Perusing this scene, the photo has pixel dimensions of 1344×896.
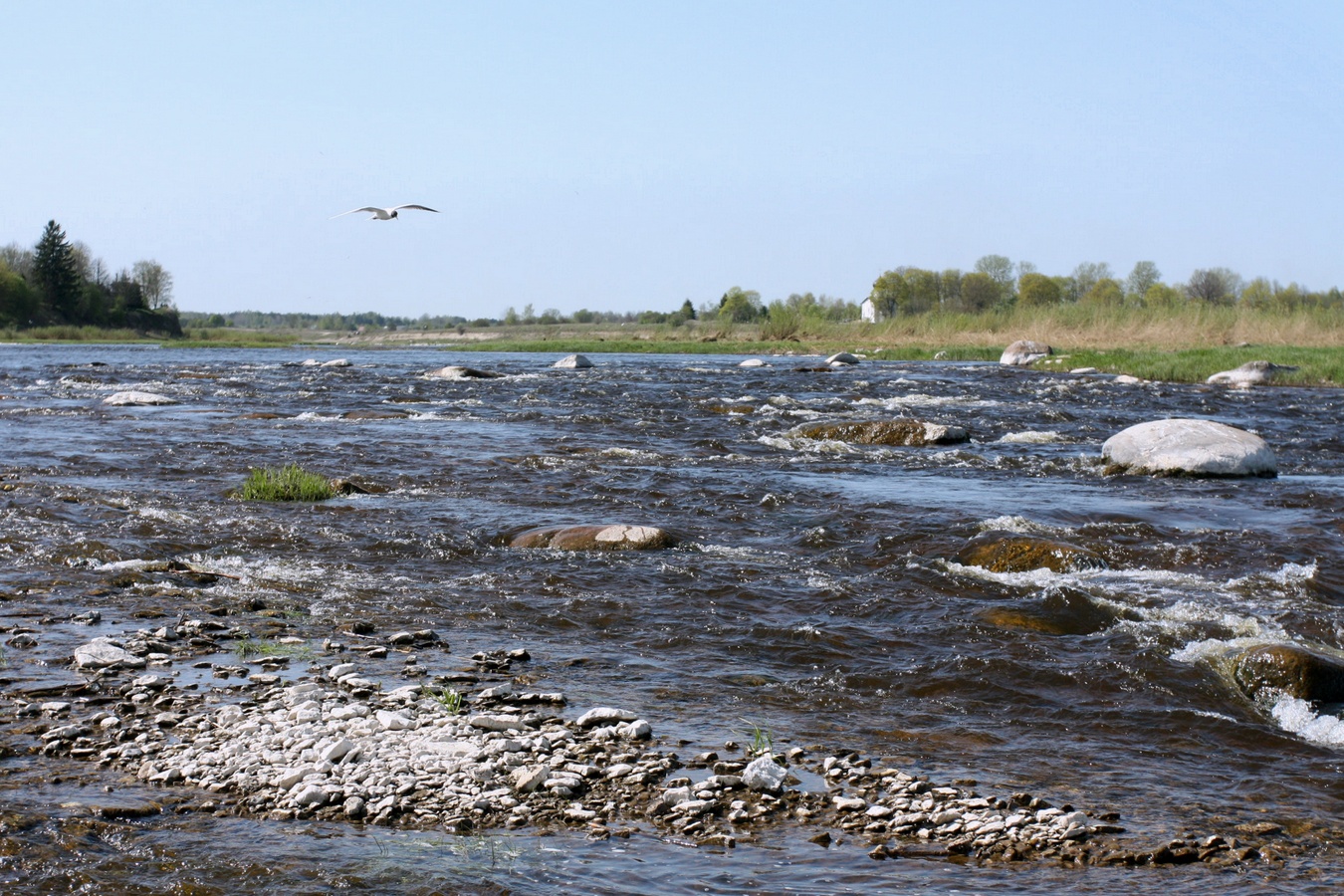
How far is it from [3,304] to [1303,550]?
94659 millimetres

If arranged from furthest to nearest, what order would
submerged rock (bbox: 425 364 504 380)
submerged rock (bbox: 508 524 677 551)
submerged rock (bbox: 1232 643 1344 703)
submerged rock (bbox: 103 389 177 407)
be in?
submerged rock (bbox: 425 364 504 380) < submerged rock (bbox: 103 389 177 407) < submerged rock (bbox: 508 524 677 551) < submerged rock (bbox: 1232 643 1344 703)

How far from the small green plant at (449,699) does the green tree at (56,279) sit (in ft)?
317

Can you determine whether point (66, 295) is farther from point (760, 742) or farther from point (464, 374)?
point (760, 742)

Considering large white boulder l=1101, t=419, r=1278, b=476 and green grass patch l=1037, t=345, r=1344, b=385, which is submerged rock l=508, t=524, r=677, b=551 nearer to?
large white boulder l=1101, t=419, r=1278, b=476

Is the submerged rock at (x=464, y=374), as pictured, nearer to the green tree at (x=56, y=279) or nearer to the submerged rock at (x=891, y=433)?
the submerged rock at (x=891, y=433)

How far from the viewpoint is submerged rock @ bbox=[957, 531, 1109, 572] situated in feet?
29.0

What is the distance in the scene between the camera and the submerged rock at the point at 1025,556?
Answer: 885 centimetres

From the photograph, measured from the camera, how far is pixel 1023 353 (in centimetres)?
4494

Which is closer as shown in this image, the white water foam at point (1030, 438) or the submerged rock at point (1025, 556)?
the submerged rock at point (1025, 556)

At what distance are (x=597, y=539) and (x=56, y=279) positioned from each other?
314 feet

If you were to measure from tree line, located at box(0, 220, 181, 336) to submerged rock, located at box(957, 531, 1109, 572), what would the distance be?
91443mm

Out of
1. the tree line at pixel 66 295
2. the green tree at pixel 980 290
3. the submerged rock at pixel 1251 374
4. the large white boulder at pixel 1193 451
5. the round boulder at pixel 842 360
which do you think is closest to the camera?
the large white boulder at pixel 1193 451

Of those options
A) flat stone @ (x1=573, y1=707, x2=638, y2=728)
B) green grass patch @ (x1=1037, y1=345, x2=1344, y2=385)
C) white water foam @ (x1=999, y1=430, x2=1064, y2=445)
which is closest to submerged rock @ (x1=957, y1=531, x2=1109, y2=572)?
flat stone @ (x1=573, y1=707, x2=638, y2=728)

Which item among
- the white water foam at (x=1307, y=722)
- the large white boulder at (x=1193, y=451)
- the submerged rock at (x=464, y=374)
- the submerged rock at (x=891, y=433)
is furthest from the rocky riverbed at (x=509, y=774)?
the submerged rock at (x=464, y=374)
